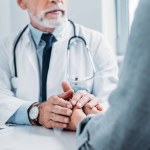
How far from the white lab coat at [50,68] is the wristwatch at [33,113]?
0.16 m

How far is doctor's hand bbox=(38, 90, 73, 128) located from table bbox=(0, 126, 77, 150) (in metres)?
0.03

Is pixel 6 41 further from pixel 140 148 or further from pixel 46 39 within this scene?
pixel 140 148

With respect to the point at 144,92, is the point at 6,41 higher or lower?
lower

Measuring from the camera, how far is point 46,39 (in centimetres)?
139

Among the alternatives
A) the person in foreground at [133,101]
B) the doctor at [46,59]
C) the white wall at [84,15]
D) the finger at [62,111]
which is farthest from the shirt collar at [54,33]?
the person in foreground at [133,101]

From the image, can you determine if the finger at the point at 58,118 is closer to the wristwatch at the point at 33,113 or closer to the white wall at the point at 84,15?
the wristwatch at the point at 33,113

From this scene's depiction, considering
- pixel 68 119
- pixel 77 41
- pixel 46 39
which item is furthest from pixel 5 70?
pixel 68 119

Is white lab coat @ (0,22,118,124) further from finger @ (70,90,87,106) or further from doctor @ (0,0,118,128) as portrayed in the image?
finger @ (70,90,87,106)

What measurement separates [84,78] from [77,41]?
0.65 ft

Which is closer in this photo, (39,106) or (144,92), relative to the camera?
(144,92)

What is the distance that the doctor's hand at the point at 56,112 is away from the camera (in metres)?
0.93

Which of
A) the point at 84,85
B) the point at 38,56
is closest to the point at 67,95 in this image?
the point at 84,85

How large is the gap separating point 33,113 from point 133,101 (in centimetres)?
69

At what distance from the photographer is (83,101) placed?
98 cm
